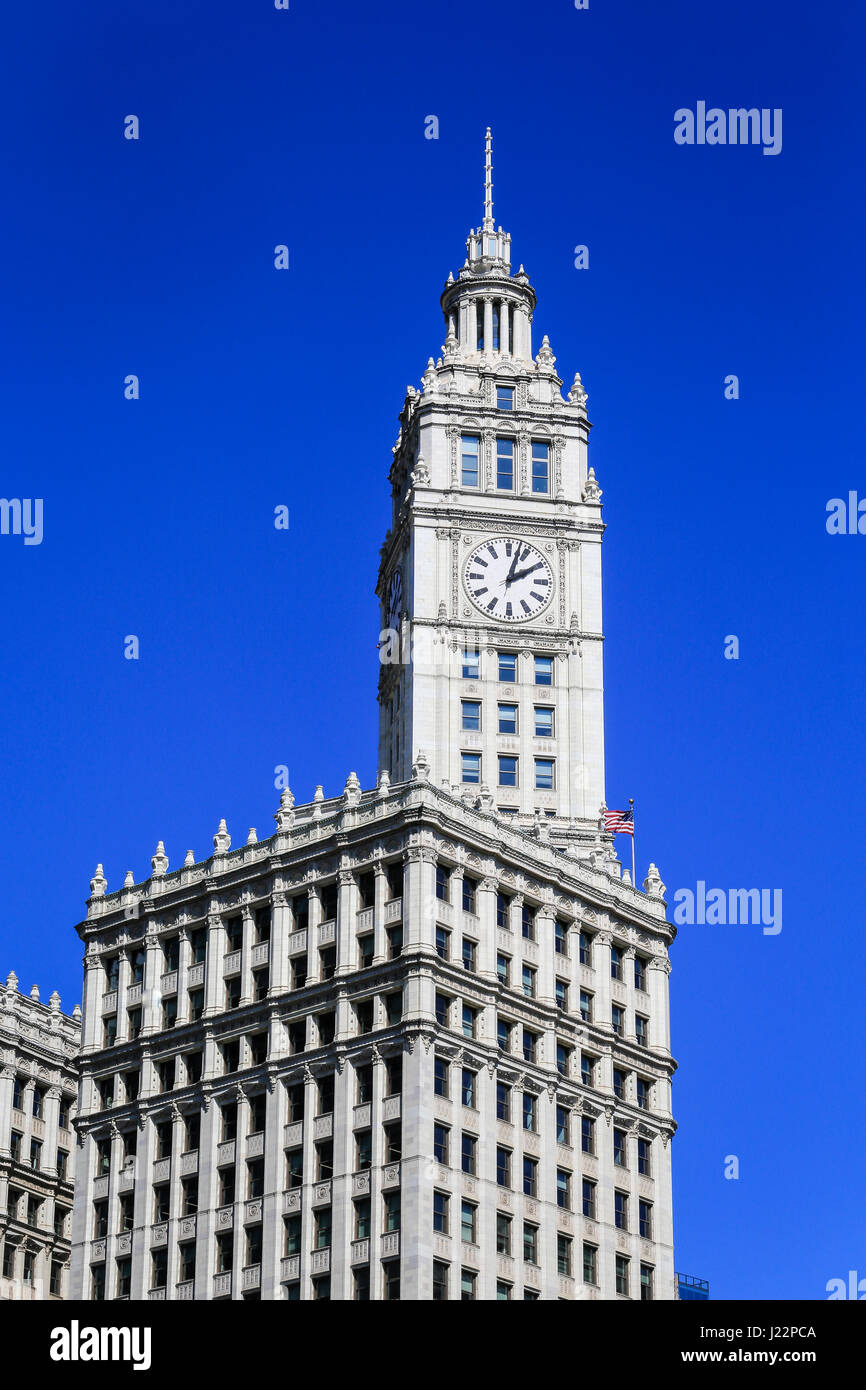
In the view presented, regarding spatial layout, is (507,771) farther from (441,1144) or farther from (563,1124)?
(441,1144)

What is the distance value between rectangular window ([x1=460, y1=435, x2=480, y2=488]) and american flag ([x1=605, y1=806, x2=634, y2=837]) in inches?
1291

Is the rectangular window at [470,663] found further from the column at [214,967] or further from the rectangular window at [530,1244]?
the rectangular window at [530,1244]

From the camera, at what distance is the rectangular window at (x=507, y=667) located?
183 meters

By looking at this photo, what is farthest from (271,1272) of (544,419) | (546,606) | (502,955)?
(544,419)

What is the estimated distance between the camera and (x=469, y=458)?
192750 mm

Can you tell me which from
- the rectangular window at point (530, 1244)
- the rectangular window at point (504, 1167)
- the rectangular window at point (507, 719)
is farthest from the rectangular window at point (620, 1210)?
the rectangular window at point (507, 719)

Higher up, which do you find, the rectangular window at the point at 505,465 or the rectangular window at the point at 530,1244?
the rectangular window at the point at 505,465

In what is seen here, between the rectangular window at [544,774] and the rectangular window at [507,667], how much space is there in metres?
6.05

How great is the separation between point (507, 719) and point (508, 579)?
431 inches

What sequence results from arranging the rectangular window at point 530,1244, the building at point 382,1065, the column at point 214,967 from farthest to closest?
the column at point 214,967, the rectangular window at point 530,1244, the building at point 382,1065

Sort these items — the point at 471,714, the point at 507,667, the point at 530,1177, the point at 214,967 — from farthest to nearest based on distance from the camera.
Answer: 1. the point at 507,667
2. the point at 471,714
3. the point at 214,967
4. the point at 530,1177

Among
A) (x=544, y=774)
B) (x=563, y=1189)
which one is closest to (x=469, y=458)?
(x=544, y=774)

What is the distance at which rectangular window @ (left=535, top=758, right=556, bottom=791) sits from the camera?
179m

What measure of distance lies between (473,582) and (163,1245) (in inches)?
2192
